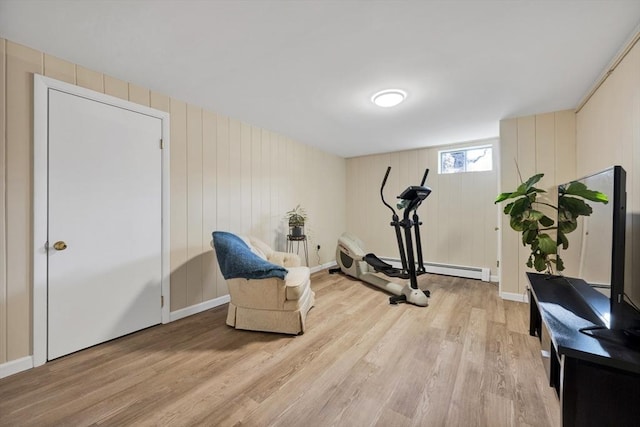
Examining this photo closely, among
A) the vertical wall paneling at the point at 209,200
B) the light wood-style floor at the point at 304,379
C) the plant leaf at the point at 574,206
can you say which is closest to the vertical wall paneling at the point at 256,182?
the vertical wall paneling at the point at 209,200

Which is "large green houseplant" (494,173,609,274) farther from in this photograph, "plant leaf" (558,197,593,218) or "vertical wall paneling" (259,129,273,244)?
"vertical wall paneling" (259,129,273,244)

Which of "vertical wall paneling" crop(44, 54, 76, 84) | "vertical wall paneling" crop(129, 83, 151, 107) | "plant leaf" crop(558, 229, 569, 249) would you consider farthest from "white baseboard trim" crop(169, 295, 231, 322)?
"plant leaf" crop(558, 229, 569, 249)

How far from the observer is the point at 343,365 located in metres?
1.83

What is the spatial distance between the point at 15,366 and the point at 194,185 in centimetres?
188

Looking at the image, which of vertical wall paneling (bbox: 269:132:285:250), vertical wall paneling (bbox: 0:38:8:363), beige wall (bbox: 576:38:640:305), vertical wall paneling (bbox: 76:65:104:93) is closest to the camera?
beige wall (bbox: 576:38:640:305)

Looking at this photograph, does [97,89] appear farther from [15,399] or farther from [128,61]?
[15,399]

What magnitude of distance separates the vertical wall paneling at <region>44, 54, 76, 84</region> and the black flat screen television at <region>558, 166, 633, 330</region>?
3.59 meters

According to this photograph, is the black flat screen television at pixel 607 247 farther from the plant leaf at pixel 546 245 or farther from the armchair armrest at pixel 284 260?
the armchair armrest at pixel 284 260

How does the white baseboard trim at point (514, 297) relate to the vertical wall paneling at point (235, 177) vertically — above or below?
below

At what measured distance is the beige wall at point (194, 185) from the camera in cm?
171

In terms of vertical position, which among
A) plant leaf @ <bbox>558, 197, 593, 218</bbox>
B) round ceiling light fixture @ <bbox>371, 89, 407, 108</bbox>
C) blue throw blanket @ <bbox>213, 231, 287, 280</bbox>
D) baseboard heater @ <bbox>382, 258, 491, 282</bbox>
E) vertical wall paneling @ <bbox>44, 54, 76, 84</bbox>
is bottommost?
baseboard heater @ <bbox>382, 258, 491, 282</bbox>

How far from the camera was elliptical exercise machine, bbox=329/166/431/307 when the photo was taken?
307 cm

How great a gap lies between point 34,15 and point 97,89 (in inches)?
25.5

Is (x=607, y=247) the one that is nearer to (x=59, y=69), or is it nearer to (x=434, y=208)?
(x=434, y=208)
